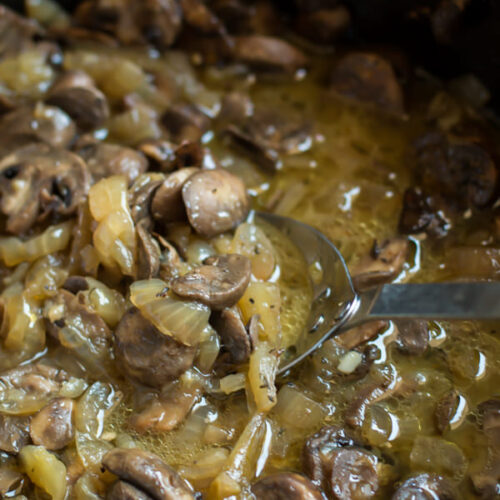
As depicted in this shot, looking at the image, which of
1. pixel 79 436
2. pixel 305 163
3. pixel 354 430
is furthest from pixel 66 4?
pixel 354 430

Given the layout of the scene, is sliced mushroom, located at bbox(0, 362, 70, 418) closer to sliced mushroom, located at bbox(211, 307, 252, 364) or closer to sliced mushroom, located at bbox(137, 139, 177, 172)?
sliced mushroom, located at bbox(211, 307, 252, 364)

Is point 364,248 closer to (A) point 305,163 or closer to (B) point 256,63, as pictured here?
(A) point 305,163

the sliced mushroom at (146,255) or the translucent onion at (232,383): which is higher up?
the sliced mushroom at (146,255)

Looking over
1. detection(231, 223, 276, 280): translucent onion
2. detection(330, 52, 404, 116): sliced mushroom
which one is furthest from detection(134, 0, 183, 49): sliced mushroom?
detection(231, 223, 276, 280): translucent onion

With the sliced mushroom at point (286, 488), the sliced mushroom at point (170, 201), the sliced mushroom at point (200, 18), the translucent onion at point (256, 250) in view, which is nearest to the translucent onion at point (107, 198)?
the sliced mushroom at point (170, 201)

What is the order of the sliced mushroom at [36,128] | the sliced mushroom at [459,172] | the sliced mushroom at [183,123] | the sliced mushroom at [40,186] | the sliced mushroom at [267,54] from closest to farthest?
1. the sliced mushroom at [40,186]
2. the sliced mushroom at [459,172]
3. the sliced mushroom at [36,128]
4. the sliced mushroom at [183,123]
5. the sliced mushroom at [267,54]

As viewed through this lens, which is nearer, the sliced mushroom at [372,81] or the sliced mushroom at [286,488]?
the sliced mushroom at [286,488]

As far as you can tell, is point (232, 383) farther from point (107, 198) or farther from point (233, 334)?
point (107, 198)

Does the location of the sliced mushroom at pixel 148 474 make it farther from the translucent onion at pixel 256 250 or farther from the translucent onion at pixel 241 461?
the translucent onion at pixel 256 250
